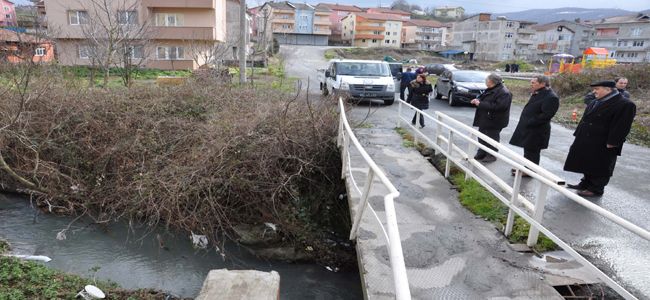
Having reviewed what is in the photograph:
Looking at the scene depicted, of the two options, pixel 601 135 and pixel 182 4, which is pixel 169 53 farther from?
pixel 601 135

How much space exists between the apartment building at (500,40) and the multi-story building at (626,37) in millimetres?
12085

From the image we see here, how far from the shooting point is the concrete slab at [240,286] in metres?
3.68

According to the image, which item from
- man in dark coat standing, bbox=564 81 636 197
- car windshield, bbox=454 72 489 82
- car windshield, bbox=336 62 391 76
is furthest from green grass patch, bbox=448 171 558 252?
car windshield, bbox=454 72 489 82

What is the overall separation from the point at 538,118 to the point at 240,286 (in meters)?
4.88

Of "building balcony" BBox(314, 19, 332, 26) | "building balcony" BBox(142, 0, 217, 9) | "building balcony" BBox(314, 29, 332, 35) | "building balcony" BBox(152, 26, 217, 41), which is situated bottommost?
"building balcony" BBox(152, 26, 217, 41)

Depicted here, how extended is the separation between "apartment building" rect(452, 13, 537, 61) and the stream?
8553 centimetres

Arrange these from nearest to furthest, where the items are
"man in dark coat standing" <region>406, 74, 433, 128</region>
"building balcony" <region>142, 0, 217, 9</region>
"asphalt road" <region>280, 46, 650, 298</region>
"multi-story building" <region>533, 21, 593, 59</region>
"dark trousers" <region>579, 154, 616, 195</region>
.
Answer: "asphalt road" <region>280, 46, 650, 298</region> → "dark trousers" <region>579, 154, 616, 195</region> → "man in dark coat standing" <region>406, 74, 433, 128</region> → "building balcony" <region>142, 0, 217, 9</region> → "multi-story building" <region>533, 21, 593, 59</region>

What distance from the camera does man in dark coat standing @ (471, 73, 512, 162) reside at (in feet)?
23.0

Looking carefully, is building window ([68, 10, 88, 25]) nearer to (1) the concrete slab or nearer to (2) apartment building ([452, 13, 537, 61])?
(1) the concrete slab

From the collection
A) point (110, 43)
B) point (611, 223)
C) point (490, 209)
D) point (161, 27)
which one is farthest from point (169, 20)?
point (611, 223)

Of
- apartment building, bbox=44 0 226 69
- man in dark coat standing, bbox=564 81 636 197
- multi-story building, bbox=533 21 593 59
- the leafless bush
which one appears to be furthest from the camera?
multi-story building, bbox=533 21 593 59

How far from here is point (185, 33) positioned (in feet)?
114

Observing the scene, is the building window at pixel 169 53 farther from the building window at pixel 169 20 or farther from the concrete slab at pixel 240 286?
the concrete slab at pixel 240 286

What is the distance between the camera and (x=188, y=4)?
3466 centimetres
